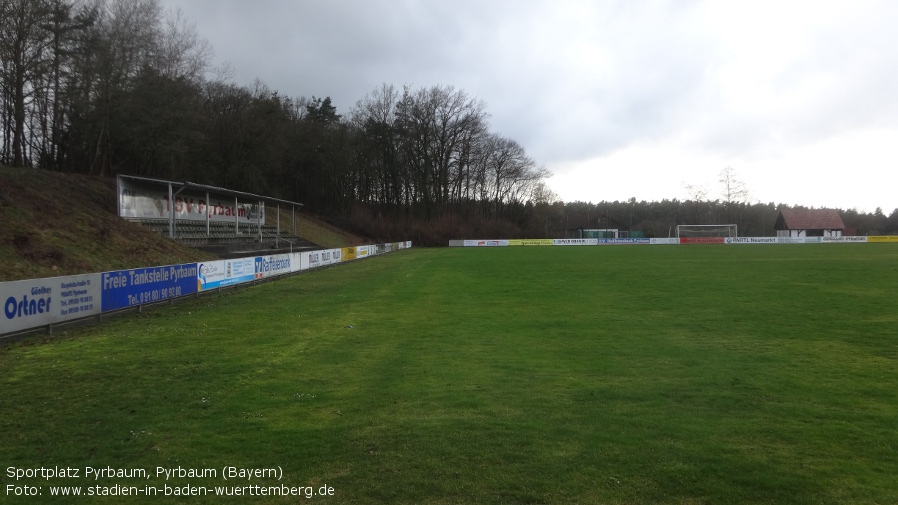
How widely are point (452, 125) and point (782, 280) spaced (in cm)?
6947

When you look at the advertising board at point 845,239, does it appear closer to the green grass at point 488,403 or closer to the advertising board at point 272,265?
the green grass at point 488,403

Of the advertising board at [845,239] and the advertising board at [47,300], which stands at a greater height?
the advertising board at [845,239]

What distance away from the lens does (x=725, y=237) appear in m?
85.4

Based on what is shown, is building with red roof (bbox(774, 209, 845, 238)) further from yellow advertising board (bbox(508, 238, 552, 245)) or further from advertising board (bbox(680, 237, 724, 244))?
yellow advertising board (bbox(508, 238, 552, 245))

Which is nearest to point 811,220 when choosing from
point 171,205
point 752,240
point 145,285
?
point 752,240

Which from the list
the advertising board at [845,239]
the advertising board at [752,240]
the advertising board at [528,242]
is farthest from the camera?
the advertising board at [528,242]

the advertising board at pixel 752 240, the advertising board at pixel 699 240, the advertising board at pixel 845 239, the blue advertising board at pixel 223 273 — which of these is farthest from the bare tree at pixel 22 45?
the advertising board at pixel 845 239

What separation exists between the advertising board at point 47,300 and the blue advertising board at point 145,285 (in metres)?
0.57

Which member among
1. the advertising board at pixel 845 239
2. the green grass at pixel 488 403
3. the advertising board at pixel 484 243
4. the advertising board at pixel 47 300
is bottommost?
the green grass at pixel 488 403

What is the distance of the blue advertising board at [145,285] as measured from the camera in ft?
54.6

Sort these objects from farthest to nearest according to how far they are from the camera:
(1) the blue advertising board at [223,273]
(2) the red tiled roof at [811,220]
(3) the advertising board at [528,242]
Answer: (2) the red tiled roof at [811,220] → (3) the advertising board at [528,242] → (1) the blue advertising board at [223,273]

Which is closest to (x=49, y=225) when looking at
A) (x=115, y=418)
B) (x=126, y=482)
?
(x=115, y=418)

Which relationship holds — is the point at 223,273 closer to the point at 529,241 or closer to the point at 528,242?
the point at 528,242

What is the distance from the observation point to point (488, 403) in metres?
7.77
